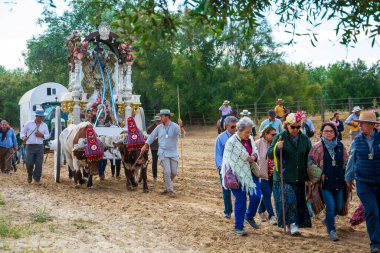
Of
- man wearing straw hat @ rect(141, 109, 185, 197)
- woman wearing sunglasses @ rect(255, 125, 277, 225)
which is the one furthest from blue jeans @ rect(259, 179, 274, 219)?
man wearing straw hat @ rect(141, 109, 185, 197)

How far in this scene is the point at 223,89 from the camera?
120 feet

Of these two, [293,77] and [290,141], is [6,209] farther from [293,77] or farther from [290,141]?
[293,77]

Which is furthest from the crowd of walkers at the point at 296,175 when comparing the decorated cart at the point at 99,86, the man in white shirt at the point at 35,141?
the man in white shirt at the point at 35,141

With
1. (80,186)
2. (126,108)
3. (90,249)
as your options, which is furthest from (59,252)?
(126,108)

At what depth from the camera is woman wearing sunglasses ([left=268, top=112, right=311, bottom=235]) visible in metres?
7.74

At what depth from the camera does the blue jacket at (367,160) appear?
6.84 m

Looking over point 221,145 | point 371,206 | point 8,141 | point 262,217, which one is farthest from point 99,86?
point 371,206

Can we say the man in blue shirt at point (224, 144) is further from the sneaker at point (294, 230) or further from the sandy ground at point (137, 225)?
the sneaker at point (294, 230)

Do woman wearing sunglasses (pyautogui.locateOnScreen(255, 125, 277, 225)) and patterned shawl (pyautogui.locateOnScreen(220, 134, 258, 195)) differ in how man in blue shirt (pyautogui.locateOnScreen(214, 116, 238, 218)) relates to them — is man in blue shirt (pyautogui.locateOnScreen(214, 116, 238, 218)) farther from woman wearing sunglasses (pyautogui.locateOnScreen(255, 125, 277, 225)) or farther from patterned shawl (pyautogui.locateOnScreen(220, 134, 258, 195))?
patterned shawl (pyautogui.locateOnScreen(220, 134, 258, 195))

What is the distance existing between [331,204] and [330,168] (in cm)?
51

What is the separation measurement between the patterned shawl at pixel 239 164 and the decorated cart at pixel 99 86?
6.08 meters

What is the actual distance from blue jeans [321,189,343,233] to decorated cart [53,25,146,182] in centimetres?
693

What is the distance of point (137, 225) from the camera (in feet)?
27.6

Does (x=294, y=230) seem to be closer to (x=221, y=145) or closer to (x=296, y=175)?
(x=296, y=175)
